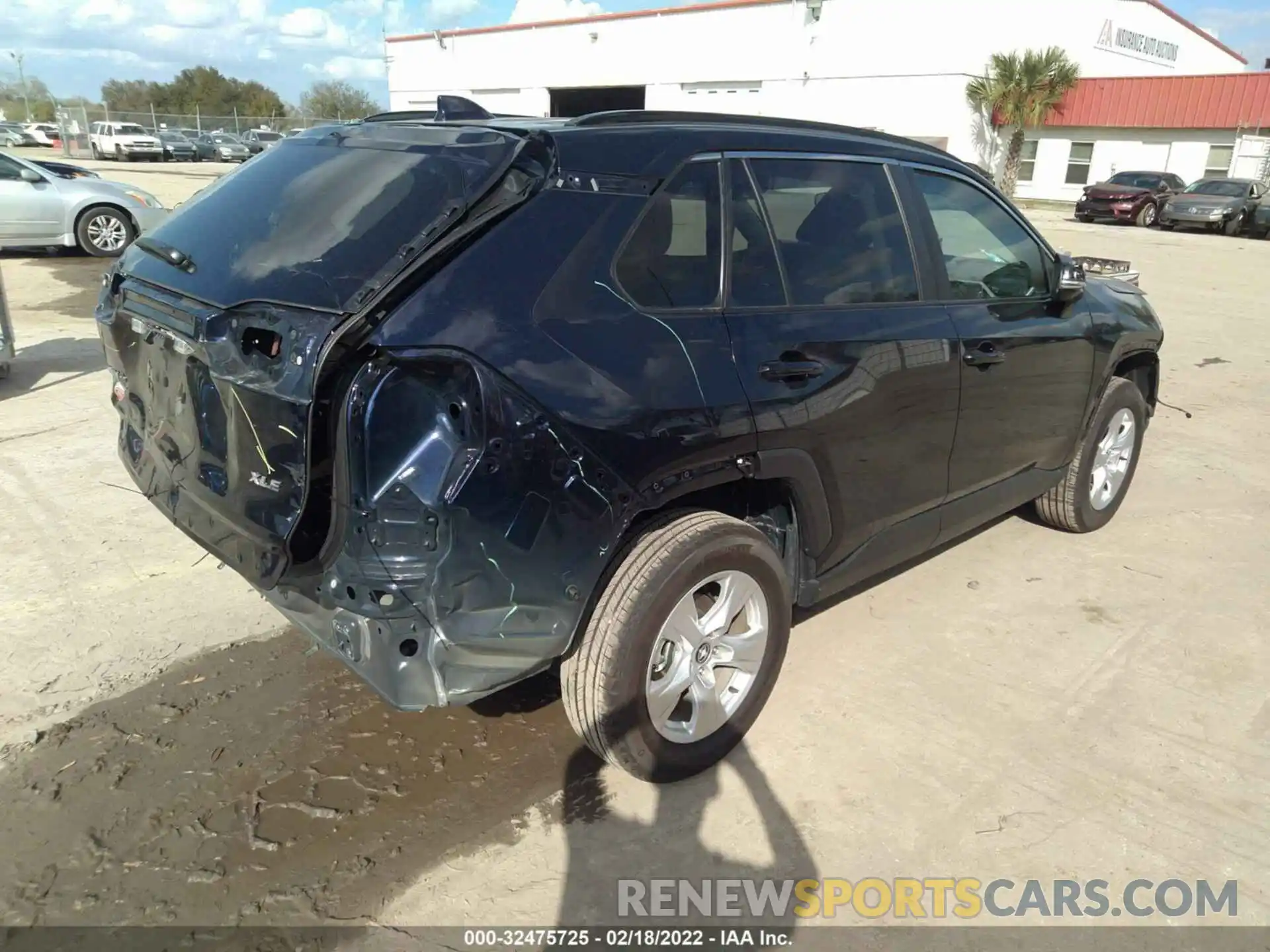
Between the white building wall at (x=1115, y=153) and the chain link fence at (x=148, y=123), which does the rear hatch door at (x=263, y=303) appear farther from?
the white building wall at (x=1115, y=153)

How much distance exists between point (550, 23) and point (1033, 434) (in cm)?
4208

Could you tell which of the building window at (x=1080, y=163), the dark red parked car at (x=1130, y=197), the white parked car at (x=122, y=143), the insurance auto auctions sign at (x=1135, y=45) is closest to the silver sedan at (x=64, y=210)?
the dark red parked car at (x=1130, y=197)

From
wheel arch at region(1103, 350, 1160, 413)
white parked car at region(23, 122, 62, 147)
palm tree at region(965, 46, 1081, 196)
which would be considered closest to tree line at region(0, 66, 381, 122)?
white parked car at region(23, 122, 62, 147)

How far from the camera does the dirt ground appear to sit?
8.27 ft

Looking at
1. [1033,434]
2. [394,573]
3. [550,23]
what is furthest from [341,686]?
[550,23]

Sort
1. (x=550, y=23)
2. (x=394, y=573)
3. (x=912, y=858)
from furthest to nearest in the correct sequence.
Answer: (x=550, y=23), (x=912, y=858), (x=394, y=573)

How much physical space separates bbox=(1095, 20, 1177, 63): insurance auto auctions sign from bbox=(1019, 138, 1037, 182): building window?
5.57 metres

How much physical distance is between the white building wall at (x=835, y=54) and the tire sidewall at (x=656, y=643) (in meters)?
31.3

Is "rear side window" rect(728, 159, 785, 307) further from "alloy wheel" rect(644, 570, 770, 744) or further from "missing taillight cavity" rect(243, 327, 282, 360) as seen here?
"missing taillight cavity" rect(243, 327, 282, 360)

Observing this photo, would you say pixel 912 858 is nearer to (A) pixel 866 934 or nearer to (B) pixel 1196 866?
(A) pixel 866 934

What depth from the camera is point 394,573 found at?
7.34 ft

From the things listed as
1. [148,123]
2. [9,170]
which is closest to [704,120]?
[9,170]

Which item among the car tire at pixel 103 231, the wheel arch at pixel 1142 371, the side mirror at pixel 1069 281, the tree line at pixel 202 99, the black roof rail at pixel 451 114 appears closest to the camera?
the black roof rail at pixel 451 114

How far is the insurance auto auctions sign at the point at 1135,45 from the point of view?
37.0 m
